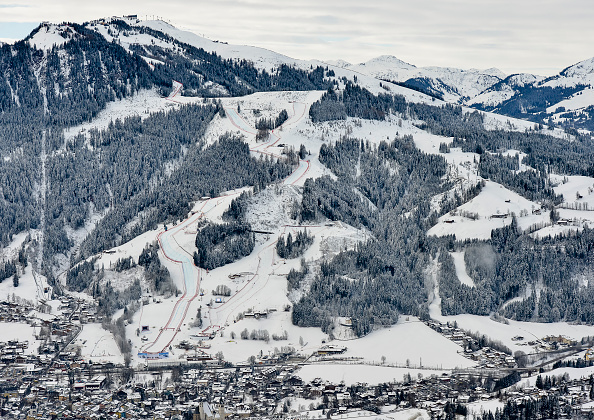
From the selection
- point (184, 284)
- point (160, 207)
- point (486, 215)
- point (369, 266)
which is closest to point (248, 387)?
point (184, 284)

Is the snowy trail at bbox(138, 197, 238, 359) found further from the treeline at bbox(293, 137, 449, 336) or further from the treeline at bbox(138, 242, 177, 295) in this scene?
the treeline at bbox(293, 137, 449, 336)

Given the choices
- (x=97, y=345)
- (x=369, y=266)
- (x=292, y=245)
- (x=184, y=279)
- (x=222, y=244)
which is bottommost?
(x=97, y=345)

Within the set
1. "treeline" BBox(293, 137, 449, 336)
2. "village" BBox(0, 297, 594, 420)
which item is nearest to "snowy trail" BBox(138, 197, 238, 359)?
"village" BBox(0, 297, 594, 420)

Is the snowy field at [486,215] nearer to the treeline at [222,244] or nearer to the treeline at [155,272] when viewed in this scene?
the treeline at [222,244]

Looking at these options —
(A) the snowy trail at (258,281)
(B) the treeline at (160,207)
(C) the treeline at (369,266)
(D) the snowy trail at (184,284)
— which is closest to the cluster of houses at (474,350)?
(C) the treeline at (369,266)

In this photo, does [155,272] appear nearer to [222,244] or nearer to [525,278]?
[222,244]

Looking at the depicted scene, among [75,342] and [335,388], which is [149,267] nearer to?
[75,342]

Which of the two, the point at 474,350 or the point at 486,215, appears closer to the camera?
the point at 474,350

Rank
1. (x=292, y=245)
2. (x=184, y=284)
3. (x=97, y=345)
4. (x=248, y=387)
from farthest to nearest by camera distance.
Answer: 1. (x=292, y=245)
2. (x=184, y=284)
3. (x=97, y=345)
4. (x=248, y=387)
